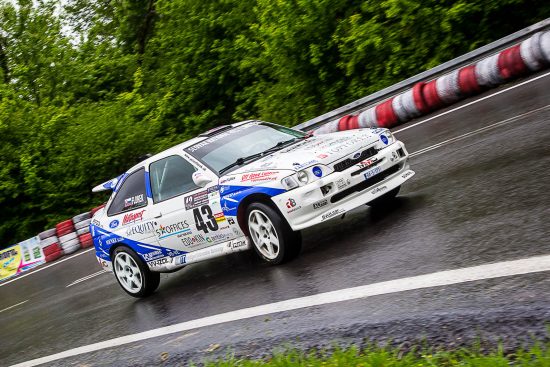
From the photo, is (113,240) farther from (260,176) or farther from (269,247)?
(260,176)

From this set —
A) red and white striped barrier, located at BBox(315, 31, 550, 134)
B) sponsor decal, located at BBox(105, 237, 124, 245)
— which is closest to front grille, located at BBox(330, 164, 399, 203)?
sponsor decal, located at BBox(105, 237, 124, 245)

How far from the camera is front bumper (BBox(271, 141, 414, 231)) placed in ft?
24.6

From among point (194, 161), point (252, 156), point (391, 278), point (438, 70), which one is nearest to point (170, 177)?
point (194, 161)

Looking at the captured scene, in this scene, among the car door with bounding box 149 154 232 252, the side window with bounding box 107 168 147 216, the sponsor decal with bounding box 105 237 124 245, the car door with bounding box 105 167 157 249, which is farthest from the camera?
the sponsor decal with bounding box 105 237 124 245

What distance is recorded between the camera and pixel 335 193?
757 cm

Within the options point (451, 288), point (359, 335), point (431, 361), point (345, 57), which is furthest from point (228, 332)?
point (345, 57)

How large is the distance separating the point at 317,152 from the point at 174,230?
2136 mm

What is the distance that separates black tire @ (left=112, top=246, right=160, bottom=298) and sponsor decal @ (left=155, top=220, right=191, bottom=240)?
2.27ft

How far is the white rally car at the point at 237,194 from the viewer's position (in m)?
7.59

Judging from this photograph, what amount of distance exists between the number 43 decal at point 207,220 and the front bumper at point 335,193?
1048 millimetres

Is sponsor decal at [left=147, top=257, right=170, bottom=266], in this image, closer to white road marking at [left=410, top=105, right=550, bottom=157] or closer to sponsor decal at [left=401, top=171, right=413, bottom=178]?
sponsor decal at [left=401, top=171, right=413, bottom=178]

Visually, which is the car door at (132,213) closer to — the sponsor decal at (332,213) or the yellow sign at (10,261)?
Result: the sponsor decal at (332,213)

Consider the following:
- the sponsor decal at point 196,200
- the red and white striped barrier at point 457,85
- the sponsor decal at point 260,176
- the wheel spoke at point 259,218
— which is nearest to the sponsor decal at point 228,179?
the sponsor decal at point 260,176

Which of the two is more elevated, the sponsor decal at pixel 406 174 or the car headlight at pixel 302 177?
the car headlight at pixel 302 177
